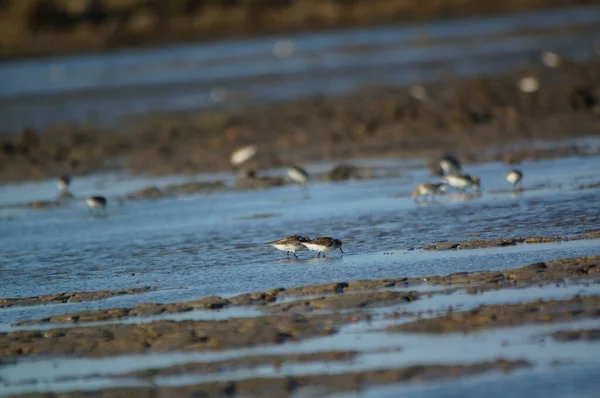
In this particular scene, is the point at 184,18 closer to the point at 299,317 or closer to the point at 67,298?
the point at 67,298

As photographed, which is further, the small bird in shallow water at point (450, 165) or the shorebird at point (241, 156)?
the shorebird at point (241, 156)

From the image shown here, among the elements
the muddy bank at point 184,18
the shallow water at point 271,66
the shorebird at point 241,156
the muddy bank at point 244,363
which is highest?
the muddy bank at point 184,18

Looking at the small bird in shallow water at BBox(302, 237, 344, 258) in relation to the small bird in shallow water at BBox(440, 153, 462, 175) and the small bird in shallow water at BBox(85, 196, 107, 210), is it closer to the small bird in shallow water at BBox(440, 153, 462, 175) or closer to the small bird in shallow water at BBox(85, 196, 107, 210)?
the small bird in shallow water at BBox(440, 153, 462, 175)

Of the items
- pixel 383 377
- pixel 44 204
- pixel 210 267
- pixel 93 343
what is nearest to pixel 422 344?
pixel 383 377

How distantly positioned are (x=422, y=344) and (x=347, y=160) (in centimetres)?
1347

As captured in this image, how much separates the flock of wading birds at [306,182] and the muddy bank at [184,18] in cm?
3906

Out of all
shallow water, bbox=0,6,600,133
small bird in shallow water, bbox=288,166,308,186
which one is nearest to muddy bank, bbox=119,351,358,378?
small bird in shallow water, bbox=288,166,308,186

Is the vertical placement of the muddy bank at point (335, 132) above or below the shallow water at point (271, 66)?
below

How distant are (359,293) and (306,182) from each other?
29.9ft

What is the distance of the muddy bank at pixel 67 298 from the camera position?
514 inches

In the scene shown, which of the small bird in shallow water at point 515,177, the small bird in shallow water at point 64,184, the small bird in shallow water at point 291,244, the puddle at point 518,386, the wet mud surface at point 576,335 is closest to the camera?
the puddle at point 518,386

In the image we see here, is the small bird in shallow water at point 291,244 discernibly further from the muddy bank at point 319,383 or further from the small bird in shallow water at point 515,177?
the small bird in shallow water at point 515,177

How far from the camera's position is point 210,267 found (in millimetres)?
14211

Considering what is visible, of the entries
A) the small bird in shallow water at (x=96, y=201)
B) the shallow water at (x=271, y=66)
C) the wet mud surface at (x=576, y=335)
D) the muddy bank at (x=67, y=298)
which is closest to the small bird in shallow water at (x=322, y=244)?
the muddy bank at (x=67, y=298)
